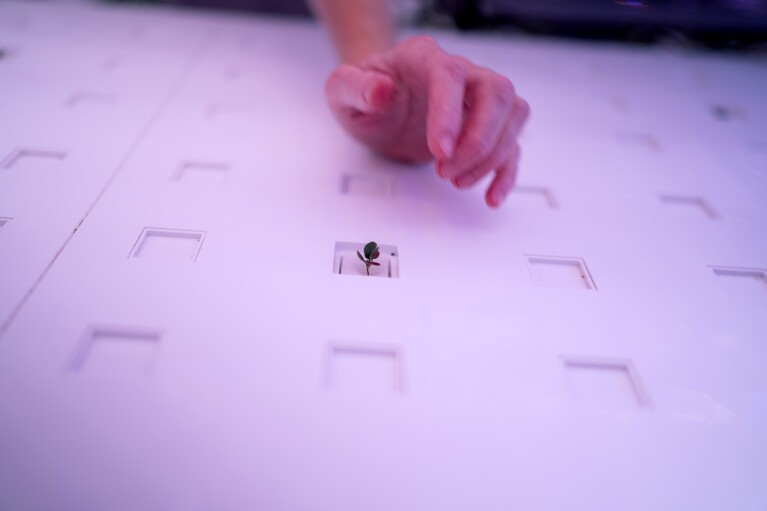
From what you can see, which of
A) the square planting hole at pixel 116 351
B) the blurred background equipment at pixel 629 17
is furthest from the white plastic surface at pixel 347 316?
the blurred background equipment at pixel 629 17

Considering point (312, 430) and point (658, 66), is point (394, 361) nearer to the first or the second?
point (312, 430)

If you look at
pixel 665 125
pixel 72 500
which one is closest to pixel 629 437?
pixel 72 500

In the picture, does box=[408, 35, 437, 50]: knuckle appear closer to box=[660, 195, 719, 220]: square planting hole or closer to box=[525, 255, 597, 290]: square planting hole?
box=[525, 255, 597, 290]: square planting hole

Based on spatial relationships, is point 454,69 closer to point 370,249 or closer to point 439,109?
point 439,109

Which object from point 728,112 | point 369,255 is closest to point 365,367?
point 369,255

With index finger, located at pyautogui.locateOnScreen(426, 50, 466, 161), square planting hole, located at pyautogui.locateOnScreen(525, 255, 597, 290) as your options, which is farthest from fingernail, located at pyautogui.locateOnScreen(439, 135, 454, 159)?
square planting hole, located at pyautogui.locateOnScreen(525, 255, 597, 290)

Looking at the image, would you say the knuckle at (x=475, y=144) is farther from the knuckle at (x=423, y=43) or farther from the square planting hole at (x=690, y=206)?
the square planting hole at (x=690, y=206)
